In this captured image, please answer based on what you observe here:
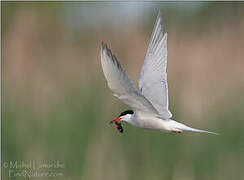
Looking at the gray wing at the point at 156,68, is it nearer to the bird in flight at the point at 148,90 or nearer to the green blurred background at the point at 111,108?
the bird in flight at the point at 148,90

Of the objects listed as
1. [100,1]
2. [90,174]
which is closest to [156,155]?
[90,174]

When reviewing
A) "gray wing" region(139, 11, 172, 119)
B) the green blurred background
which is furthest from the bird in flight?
the green blurred background

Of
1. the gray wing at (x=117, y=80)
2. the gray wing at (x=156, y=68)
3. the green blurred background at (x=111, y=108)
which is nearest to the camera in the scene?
the gray wing at (x=117, y=80)

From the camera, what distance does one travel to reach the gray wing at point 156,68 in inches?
112

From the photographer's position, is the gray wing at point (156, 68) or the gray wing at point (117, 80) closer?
the gray wing at point (117, 80)

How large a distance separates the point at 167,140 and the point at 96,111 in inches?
21.6

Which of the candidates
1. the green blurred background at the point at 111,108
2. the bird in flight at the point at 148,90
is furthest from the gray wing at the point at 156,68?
the green blurred background at the point at 111,108

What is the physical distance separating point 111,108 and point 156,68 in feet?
2.00

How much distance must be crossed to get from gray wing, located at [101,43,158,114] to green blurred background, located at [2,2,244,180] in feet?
2.99

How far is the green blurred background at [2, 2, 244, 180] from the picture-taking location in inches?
124

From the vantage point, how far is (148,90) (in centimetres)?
285

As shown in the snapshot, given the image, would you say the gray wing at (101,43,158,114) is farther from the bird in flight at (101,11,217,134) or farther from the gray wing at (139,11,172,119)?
the gray wing at (139,11,172,119)

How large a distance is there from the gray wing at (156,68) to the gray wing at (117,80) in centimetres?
50

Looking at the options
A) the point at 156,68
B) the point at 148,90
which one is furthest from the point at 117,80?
the point at 156,68
